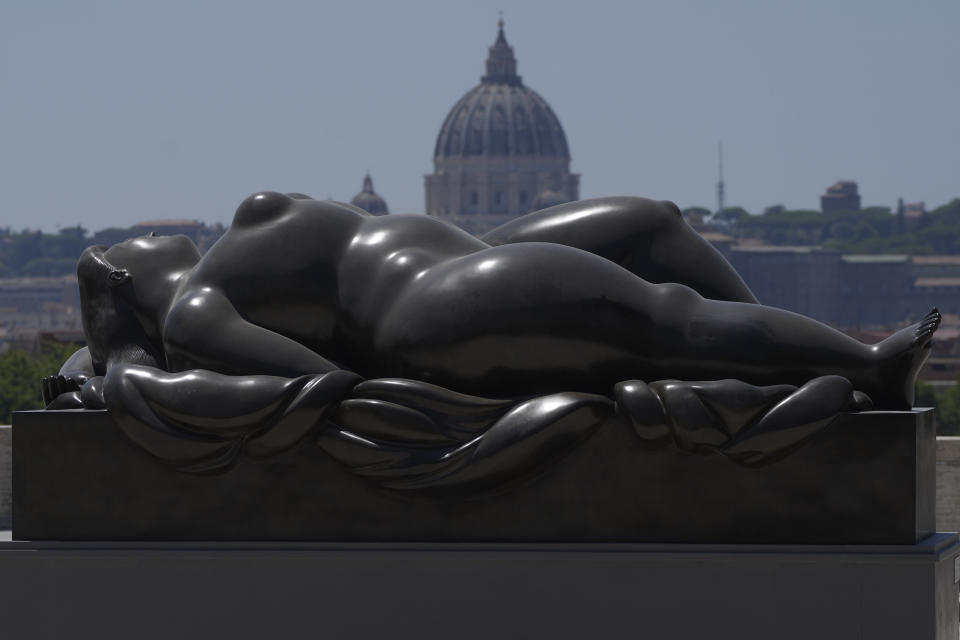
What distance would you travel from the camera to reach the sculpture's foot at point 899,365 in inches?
259

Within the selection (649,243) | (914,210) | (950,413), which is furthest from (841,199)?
(649,243)

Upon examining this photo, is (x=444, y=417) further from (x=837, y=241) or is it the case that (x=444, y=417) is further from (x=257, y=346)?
(x=837, y=241)

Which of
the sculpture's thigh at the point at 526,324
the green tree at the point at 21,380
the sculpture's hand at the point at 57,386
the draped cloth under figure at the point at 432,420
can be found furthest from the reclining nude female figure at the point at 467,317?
the green tree at the point at 21,380

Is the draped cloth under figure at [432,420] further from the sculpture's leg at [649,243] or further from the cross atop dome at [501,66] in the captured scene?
the cross atop dome at [501,66]

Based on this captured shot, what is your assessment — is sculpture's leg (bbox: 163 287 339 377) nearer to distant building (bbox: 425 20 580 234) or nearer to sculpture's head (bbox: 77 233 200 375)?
sculpture's head (bbox: 77 233 200 375)

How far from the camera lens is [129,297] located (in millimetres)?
7262

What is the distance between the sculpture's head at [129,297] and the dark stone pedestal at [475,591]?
2.89 feet

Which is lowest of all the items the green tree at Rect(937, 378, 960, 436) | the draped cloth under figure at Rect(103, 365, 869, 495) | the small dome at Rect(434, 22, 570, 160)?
the green tree at Rect(937, 378, 960, 436)

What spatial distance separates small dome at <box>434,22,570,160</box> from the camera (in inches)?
6708

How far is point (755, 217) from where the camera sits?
188250 millimetres

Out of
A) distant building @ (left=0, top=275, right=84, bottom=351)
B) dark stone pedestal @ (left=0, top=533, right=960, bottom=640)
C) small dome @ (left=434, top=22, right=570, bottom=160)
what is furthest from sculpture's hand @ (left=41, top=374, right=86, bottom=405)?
small dome @ (left=434, top=22, right=570, bottom=160)

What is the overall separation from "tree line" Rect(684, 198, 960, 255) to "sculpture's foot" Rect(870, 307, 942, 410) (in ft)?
525

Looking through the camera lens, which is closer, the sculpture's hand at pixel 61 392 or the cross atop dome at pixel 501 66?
the sculpture's hand at pixel 61 392

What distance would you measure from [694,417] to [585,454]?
1.24ft
